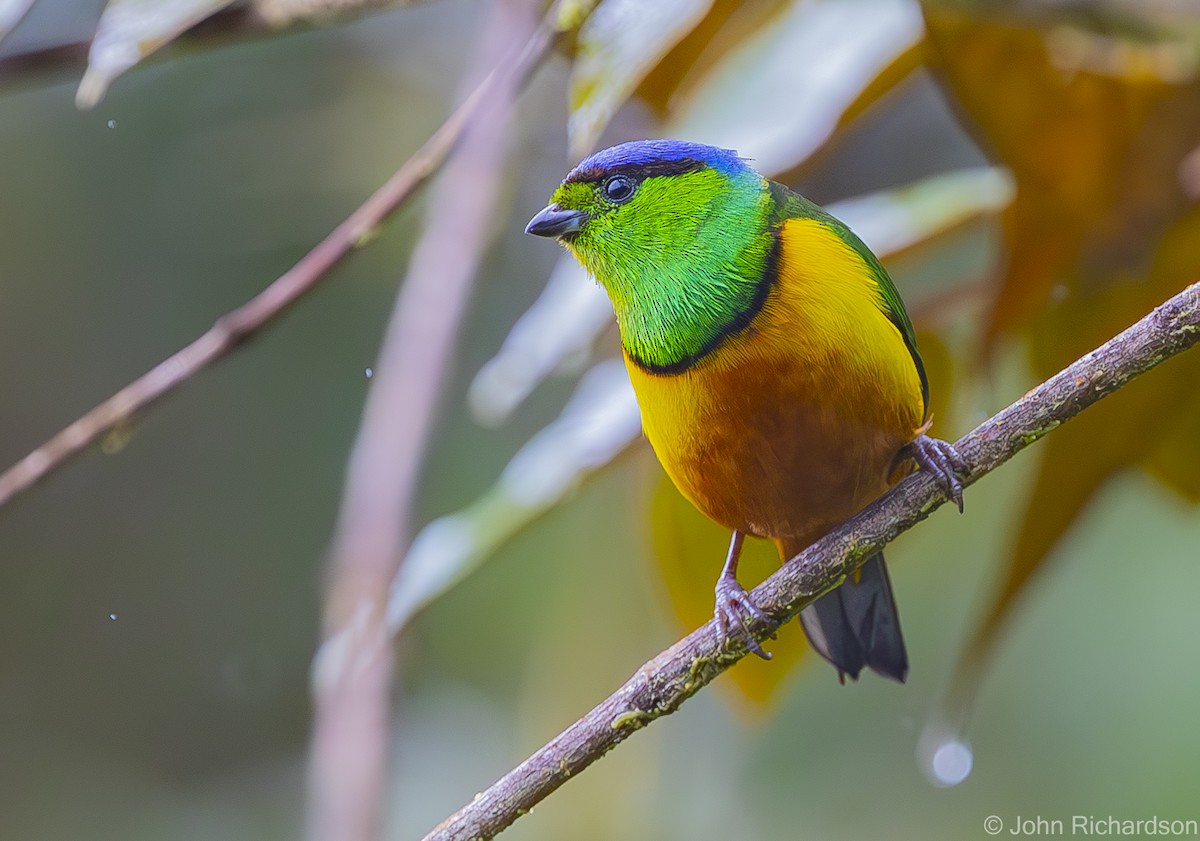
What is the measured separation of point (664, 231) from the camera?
7.27 ft

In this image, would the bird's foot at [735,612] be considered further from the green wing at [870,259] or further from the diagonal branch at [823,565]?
the green wing at [870,259]

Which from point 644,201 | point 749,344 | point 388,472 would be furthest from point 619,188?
point 388,472

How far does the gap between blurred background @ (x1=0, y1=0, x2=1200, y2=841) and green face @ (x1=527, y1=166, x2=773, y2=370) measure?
9cm

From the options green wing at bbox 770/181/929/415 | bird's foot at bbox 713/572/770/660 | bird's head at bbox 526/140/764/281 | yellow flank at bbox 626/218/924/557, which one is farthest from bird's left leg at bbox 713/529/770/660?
bird's head at bbox 526/140/764/281

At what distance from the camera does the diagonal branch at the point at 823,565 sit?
1514mm

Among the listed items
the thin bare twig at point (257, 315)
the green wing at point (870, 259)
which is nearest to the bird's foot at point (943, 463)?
the green wing at point (870, 259)

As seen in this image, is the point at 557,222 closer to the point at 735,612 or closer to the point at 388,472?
the point at 388,472

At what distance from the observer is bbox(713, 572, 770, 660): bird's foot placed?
1.74 meters

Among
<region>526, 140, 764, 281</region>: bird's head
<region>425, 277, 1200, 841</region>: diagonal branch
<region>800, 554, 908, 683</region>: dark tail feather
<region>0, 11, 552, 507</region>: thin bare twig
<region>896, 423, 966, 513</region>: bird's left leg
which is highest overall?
<region>0, 11, 552, 507</region>: thin bare twig

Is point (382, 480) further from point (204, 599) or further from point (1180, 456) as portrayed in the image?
point (204, 599)

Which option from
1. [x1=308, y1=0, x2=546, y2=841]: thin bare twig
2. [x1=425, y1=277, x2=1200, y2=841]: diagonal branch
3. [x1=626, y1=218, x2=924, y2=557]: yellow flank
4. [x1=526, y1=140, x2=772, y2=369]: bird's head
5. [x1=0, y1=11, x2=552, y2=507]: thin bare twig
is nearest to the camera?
[x1=425, y1=277, x2=1200, y2=841]: diagonal branch

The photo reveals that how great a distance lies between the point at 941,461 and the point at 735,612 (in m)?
0.36

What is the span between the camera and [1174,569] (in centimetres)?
445

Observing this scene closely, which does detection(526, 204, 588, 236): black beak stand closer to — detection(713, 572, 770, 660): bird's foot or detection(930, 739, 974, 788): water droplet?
detection(713, 572, 770, 660): bird's foot
